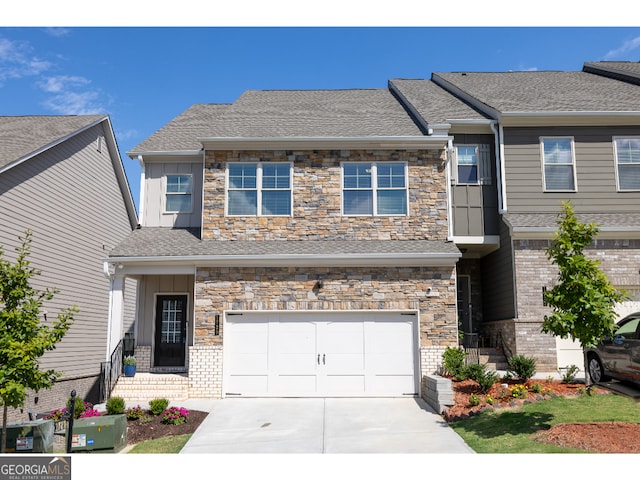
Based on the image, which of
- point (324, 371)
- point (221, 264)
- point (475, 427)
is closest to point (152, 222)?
point (221, 264)

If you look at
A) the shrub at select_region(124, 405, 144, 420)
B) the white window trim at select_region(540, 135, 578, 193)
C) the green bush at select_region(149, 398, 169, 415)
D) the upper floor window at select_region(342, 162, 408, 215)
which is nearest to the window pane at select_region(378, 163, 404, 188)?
the upper floor window at select_region(342, 162, 408, 215)

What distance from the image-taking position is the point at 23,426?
35.1 ft

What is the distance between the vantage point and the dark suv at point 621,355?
1212 centimetres

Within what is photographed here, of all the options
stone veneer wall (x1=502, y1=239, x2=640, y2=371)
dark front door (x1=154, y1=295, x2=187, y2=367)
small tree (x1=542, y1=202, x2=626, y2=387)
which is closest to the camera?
small tree (x1=542, y1=202, x2=626, y2=387)

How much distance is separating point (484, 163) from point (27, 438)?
13.4 metres

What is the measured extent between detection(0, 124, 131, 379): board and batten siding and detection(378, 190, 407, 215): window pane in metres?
8.93

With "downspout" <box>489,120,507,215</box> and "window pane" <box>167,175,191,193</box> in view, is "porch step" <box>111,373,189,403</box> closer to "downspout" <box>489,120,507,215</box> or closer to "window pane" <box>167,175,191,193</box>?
"window pane" <box>167,175,191,193</box>

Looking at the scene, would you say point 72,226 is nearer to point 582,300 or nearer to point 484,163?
point 484,163

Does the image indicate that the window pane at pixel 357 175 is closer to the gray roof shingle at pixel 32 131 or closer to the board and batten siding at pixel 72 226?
the gray roof shingle at pixel 32 131

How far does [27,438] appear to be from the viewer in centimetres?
1062

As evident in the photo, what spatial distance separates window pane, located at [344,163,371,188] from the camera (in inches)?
654

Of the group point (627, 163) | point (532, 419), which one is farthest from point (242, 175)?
point (627, 163)

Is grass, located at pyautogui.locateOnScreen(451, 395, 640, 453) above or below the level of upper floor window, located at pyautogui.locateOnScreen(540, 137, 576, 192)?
below
